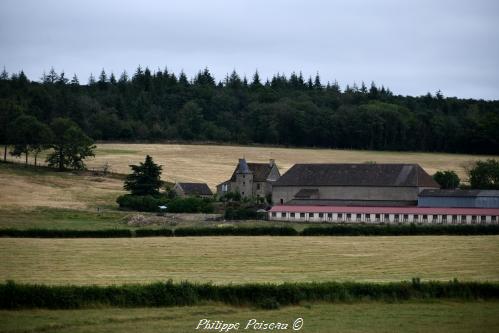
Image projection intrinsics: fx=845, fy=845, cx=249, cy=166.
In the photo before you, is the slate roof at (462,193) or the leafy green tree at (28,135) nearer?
the slate roof at (462,193)

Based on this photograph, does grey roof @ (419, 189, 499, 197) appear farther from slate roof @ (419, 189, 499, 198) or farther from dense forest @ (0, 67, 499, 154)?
dense forest @ (0, 67, 499, 154)

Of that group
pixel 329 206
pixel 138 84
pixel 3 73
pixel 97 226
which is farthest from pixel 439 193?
pixel 3 73

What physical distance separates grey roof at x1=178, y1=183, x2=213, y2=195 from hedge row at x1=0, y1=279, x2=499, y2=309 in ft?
162

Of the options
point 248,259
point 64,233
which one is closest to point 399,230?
point 248,259

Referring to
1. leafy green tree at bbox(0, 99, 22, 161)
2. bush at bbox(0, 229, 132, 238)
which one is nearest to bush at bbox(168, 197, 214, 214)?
bush at bbox(0, 229, 132, 238)

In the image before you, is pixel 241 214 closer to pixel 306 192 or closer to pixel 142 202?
pixel 142 202

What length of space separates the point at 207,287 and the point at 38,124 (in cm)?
6564

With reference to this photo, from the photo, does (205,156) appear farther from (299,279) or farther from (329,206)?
(299,279)

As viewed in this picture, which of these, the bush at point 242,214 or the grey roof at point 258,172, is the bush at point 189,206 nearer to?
the bush at point 242,214

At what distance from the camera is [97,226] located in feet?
196

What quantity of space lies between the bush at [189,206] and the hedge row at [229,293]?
40412mm

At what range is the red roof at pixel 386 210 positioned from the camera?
221 feet

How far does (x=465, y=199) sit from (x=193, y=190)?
2460 cm

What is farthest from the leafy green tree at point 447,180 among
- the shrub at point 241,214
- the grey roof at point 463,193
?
the shrub at point 241,214
